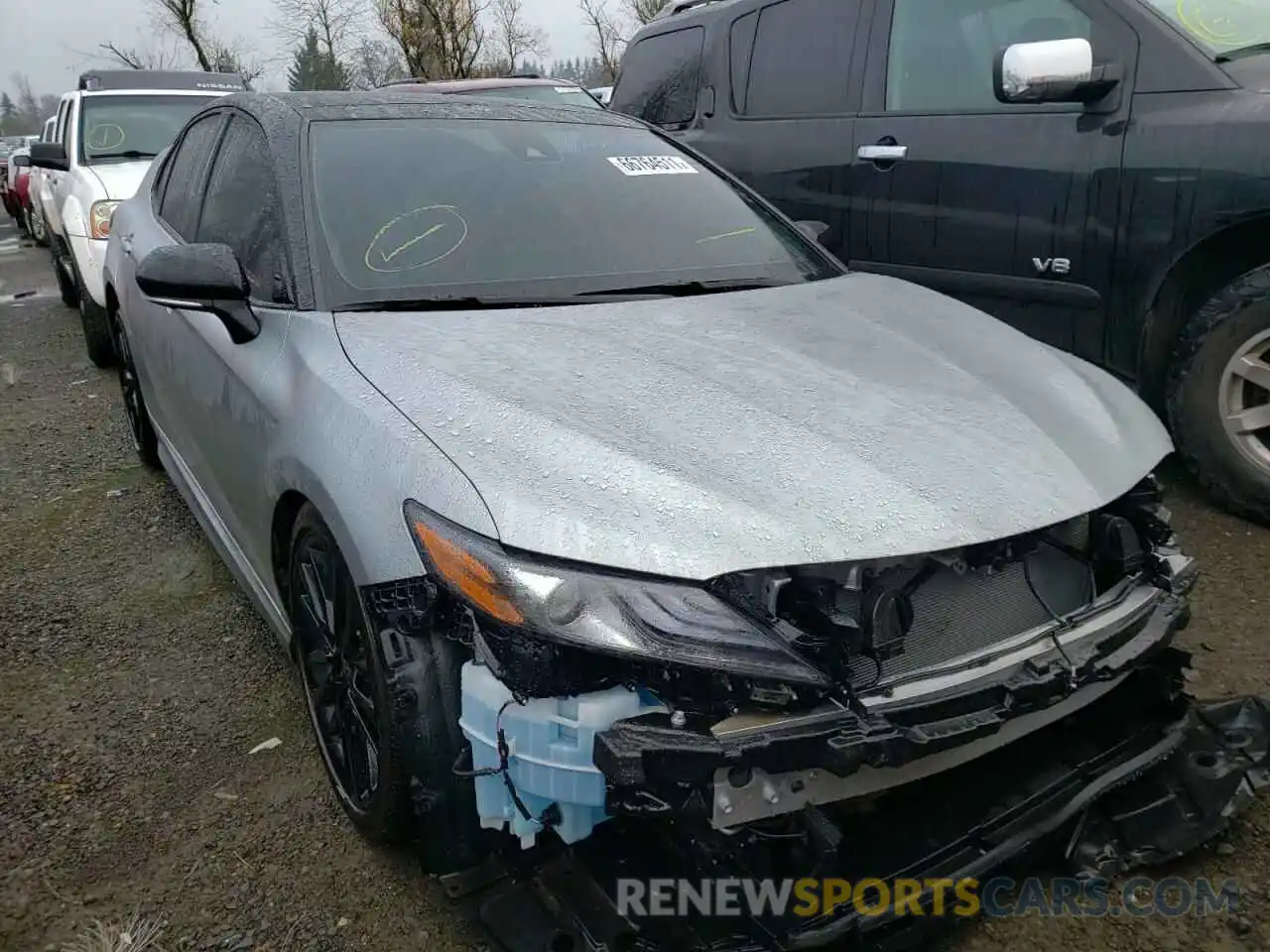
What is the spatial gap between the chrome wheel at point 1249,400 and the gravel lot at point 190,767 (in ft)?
0.92

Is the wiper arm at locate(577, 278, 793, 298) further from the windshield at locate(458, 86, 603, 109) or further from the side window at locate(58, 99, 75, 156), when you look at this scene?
the windshield at locate(458, 86, 603, 109)

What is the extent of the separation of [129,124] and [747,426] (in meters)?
7.72

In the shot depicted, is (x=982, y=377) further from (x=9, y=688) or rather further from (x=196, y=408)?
(x=9, y=688)

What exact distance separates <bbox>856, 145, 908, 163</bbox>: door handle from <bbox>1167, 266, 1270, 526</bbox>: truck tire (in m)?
1.33

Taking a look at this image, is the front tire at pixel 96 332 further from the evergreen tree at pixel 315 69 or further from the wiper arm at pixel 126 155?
the evergreen tree at pixel 315 69

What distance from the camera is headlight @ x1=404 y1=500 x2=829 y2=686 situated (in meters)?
1.54

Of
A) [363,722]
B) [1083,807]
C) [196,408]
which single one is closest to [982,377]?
[1083,807]

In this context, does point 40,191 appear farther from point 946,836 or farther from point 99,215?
point 946,836

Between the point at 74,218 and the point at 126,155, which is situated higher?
the point at 126,155

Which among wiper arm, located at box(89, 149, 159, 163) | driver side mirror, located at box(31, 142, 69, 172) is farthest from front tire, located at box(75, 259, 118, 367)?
wiper arm, located at box(89, 149, 159, 163)

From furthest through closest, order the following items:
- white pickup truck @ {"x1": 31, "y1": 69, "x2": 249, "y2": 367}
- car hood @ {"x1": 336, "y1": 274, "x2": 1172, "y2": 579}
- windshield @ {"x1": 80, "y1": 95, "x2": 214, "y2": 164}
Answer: windshield @ {"x1": 80, "y1": 95, "x2": 214, "y2": 164} < white pickup truck @ {"x1": 31, "y1": 69, "x2": 249, "y2": 367} < car hood @ {"x1": 336, "y1": 274, "x2": 1172, "y2": 579}

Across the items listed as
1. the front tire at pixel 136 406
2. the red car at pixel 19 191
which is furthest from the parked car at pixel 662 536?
the red car at pixel 19 191

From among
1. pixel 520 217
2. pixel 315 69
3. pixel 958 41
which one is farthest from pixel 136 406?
pixel 315 69

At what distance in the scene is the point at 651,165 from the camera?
307 centimetres
